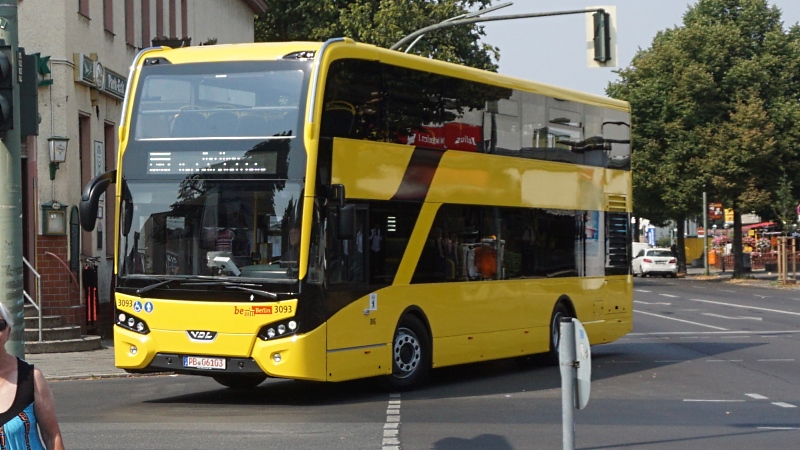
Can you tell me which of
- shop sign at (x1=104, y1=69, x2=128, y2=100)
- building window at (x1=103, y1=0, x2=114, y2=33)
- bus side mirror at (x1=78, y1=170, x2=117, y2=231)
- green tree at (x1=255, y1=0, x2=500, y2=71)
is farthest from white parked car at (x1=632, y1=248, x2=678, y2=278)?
bus side mirror at (x1=78, y1=170, x2=117, y2=231)

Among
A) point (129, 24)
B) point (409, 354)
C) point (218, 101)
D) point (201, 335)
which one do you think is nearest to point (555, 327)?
point (409, 354)

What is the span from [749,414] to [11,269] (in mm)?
7681

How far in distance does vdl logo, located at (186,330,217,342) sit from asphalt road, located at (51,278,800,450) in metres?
0.71

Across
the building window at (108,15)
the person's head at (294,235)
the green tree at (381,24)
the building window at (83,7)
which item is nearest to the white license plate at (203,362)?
the person's head at (294,235)

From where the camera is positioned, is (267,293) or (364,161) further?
(364,161)

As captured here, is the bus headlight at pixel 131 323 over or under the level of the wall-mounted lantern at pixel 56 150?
under

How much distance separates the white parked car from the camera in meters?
71.7

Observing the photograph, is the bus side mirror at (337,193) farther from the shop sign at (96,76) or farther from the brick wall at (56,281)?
the shop sign at (96,76)

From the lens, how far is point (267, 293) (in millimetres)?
13969

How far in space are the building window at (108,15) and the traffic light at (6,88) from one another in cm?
1856

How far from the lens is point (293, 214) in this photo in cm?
1407

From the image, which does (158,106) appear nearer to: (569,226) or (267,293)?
(267,293)

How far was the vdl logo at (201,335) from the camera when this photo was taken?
1413 cm

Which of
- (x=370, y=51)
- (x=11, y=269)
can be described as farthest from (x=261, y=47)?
(x=11, y=269)
